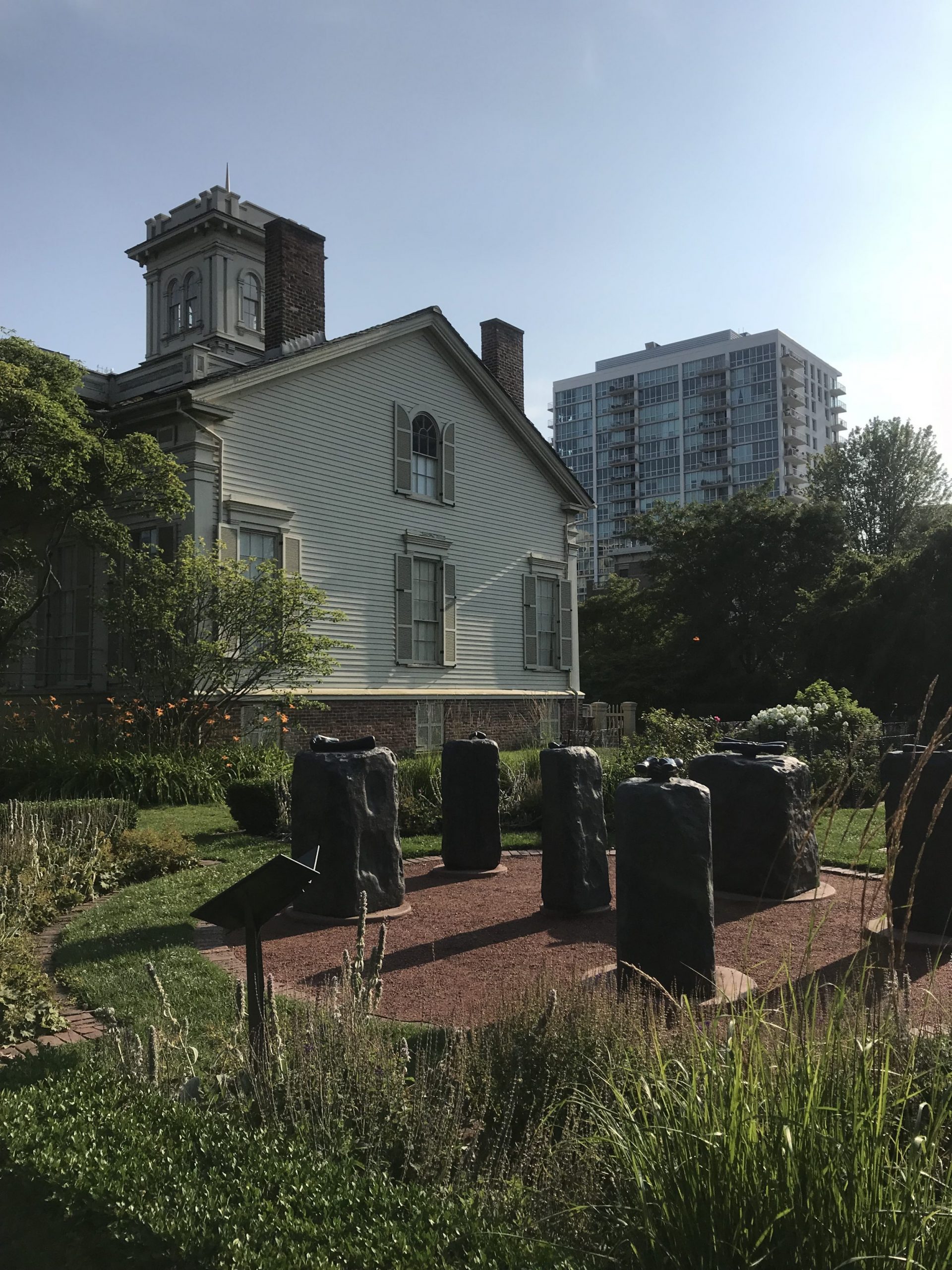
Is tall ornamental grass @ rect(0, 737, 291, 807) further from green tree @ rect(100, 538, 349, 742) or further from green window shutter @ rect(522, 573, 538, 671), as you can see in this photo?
green window shutter @ rect(522, 573, 538, 671)

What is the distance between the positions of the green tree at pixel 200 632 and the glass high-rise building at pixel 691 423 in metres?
82.2

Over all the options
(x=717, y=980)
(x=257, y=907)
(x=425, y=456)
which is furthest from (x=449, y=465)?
(x=257, y=907)

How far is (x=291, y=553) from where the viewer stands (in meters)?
17.6

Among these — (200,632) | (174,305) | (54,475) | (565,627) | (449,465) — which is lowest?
(200,632)

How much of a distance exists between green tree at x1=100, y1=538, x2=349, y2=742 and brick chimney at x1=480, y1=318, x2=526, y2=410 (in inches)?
383

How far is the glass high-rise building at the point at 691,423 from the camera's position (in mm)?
102688

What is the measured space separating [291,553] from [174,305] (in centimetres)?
1833

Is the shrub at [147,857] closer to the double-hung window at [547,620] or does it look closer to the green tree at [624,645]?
the double-hung window at [547,620]

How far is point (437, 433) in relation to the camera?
21.0m

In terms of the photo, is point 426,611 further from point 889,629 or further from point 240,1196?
point 240,1196

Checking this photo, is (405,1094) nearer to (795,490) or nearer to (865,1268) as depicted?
(865,1268)

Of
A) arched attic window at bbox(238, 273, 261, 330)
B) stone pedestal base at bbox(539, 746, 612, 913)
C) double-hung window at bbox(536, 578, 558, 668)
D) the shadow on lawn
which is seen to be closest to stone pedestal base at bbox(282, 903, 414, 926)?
the shadow on lawn

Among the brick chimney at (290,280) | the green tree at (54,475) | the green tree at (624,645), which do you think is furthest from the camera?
the green tree at (624,645)

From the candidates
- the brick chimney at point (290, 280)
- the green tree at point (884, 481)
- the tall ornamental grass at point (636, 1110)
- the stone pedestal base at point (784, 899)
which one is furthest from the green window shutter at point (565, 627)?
the green tree at point (884, 481)
